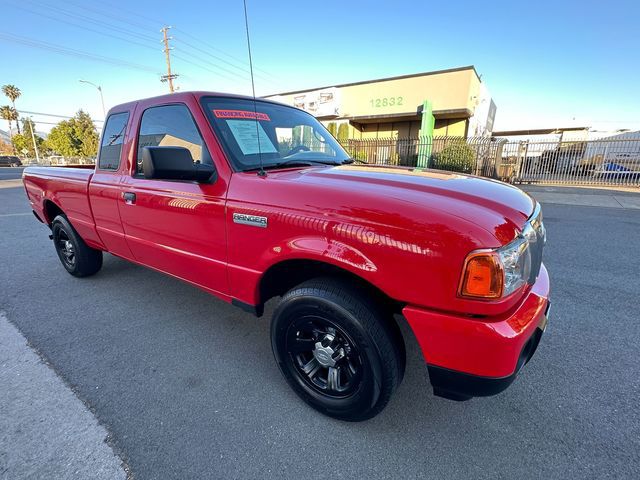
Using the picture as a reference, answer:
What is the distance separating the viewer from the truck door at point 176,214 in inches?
87.7

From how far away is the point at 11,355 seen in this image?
254cm

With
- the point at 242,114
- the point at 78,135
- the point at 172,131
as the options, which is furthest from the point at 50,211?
the point at 78,135

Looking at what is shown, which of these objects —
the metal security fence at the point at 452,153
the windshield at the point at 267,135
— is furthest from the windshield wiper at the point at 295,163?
the metal security fence at the point at 452,153

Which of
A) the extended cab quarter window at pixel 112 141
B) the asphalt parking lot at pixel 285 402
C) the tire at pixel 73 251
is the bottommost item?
the asphalt parking lot at pixel 285 402

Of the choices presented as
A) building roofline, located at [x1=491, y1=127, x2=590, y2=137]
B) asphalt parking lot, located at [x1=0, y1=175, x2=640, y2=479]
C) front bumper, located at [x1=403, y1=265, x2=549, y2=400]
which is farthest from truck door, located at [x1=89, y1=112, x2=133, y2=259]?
building roofline, located at [x1=491, y1=127, x2=590, y2=137]

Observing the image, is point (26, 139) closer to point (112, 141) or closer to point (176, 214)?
point (112, 141)

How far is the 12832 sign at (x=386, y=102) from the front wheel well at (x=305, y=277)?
20.4 metres

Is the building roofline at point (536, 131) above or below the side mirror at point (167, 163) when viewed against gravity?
above

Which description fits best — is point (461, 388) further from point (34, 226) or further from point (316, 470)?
point (34, 226)

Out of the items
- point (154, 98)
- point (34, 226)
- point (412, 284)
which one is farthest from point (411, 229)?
point (34, 226)

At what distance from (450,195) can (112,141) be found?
10.3 feet

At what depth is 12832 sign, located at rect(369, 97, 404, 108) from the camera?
2011cm

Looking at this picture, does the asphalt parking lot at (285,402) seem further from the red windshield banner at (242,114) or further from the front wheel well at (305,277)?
the red windshield banner at (242,114)

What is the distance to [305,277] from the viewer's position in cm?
219
